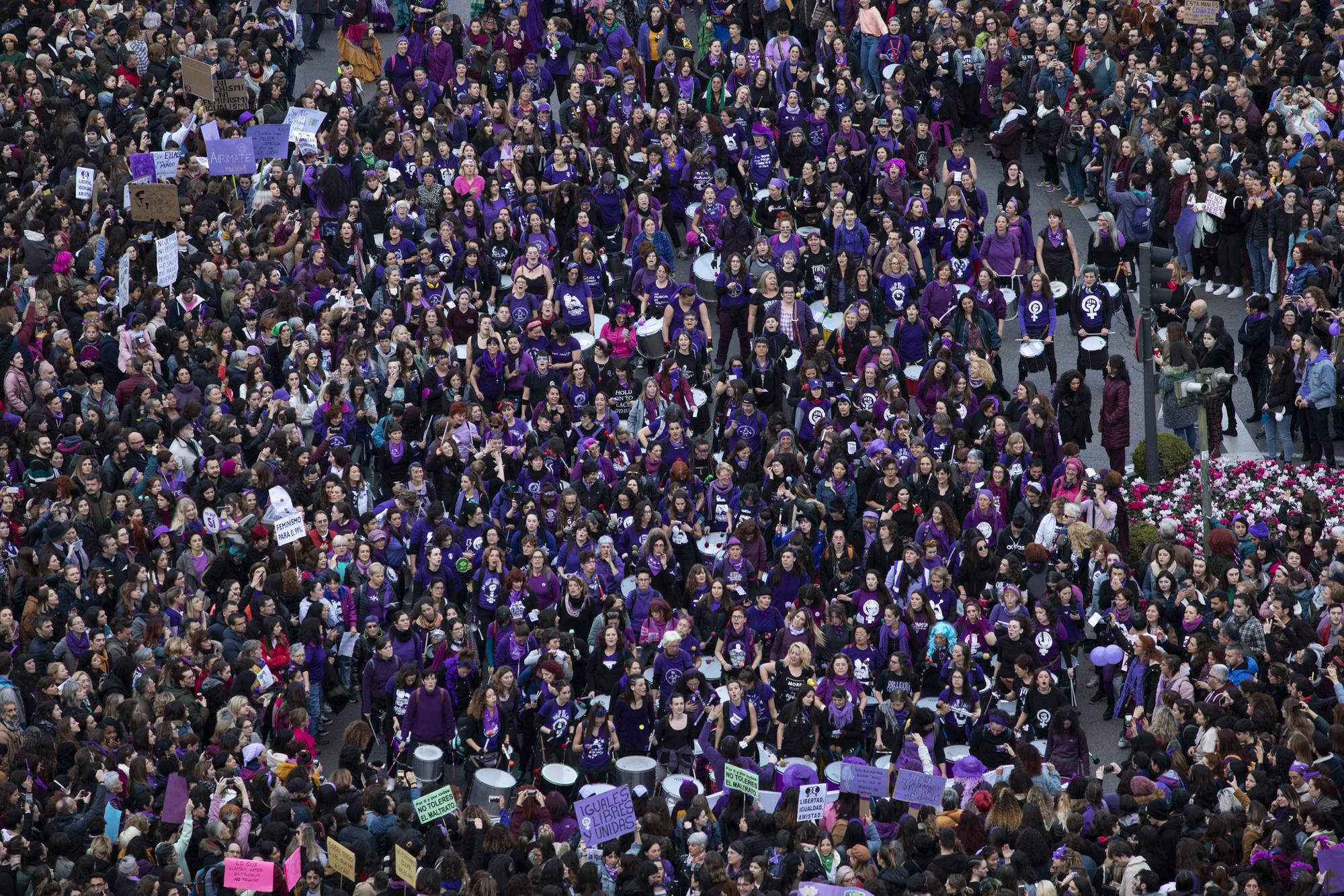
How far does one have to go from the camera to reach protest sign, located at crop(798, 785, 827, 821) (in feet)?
59.4

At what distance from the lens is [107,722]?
61.6 feet

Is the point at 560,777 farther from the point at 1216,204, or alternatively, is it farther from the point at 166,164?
the point at 1216,204

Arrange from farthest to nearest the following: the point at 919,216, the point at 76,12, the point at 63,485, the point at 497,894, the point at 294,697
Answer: the point at 76,12
the point at 919,216
the point at 63,485
the point at 294,697
the point at 497,894

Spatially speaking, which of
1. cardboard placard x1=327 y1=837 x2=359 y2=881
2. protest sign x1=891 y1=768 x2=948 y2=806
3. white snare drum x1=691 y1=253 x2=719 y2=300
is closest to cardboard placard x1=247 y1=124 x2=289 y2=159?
white snare drum x1=691 y1=253 x2=719 y2=300

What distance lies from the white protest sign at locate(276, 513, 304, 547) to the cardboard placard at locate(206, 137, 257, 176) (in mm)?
6868

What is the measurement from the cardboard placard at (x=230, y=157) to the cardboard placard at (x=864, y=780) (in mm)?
11803

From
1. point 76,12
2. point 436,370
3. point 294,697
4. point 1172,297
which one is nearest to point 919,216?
point 1172,297

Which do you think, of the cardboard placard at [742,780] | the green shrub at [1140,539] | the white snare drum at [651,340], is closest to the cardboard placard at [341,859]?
the cardboard placard at [742,780]

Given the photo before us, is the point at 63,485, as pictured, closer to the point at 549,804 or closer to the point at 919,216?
the point at 549,804

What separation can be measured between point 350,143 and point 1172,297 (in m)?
9.58

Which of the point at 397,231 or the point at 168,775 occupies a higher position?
the point at 397,231

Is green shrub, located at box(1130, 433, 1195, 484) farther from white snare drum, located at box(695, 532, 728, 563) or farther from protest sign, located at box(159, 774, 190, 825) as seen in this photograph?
protest sign, located at box(159, 774, 190, 825)

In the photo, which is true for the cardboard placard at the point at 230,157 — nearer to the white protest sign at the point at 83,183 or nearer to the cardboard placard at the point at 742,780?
the white protest sign at the point at 83,183

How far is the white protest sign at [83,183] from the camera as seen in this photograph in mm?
26078
